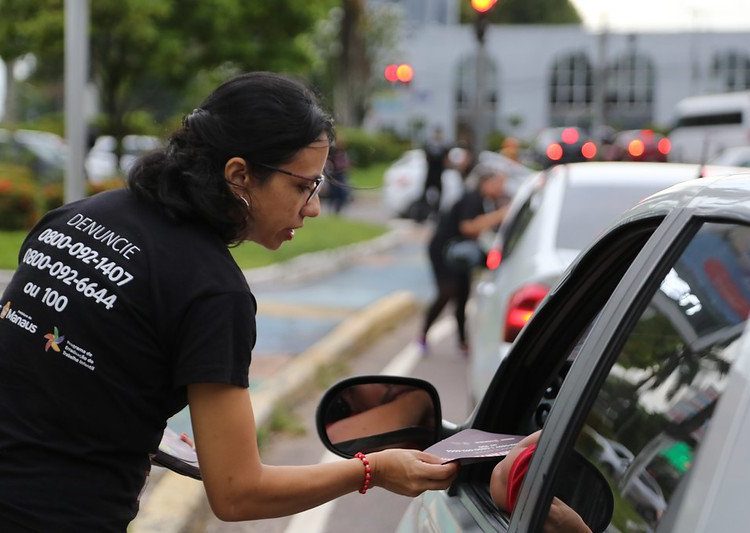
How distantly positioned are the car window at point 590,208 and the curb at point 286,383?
215 centimetres

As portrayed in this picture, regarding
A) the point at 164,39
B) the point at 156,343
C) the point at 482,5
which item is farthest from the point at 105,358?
the point at 164,39

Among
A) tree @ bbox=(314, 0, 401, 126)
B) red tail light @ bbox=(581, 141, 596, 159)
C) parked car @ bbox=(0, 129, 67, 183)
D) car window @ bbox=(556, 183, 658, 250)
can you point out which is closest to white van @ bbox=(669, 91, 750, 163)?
tree @ bbox=(314, 0, 401, 126)

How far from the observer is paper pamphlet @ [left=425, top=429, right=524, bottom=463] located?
2451mm

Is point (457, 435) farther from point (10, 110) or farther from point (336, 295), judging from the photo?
point (10, 110)

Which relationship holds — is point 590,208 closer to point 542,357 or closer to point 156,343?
point 542,357

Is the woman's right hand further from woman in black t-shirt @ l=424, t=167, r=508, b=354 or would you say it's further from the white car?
woman in black t-shirt @ l=424, t=167, r=508, b=354

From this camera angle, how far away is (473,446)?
2.57 metres

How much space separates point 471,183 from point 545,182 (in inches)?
137

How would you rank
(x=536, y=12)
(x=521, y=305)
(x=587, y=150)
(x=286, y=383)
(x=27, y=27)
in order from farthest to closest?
(x=536, y=12) < (x=27, y=27) < (x=587, y=150) < (x=286, y=383) < (x=521, y=305)

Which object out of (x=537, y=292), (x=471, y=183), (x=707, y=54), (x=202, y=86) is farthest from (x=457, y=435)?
(x=707, y=54)

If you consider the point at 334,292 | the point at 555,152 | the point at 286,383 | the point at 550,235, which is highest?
the point at 550,235

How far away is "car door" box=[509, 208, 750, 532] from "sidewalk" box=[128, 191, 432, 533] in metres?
3.35

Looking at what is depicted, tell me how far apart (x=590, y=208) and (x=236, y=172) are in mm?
4195

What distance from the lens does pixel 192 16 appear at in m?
21.8
